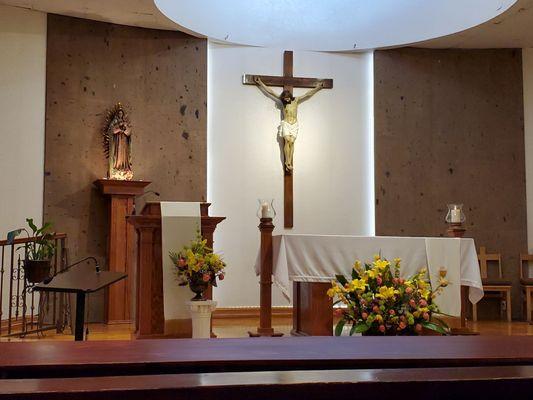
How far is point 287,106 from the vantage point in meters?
7.95

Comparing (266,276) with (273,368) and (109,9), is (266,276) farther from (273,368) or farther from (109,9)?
(273,368)

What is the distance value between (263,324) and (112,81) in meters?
3.56

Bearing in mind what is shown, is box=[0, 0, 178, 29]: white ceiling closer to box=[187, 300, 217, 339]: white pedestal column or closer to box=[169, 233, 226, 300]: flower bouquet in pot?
box=[169, 233, 226, 300]: flower bouquet in pot

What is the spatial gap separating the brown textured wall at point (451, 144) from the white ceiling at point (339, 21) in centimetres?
32

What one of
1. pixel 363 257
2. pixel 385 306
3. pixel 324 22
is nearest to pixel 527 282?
pixel 363 257

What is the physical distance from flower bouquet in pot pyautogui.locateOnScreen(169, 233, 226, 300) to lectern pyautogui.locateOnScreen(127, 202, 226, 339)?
184 mm

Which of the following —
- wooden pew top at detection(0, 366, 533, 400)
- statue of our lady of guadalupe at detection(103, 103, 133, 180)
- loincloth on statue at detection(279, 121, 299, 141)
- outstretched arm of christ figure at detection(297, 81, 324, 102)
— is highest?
outstretched arm of christ figure at detection(297, 81, 324, 102)

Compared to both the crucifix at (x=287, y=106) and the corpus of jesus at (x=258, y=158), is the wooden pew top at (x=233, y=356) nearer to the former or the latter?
the corpus of jesus at (x=258, y=158)

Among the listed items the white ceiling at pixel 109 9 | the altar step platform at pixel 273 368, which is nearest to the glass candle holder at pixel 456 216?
the white ceiling at pixel 109 9

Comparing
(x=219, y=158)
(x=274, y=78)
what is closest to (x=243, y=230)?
(x=219, y=158)

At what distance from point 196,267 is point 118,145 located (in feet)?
9.69

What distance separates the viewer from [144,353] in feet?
3.06

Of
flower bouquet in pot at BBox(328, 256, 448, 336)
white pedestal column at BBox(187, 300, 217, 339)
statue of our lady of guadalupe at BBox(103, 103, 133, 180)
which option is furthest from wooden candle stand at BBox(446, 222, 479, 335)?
statue of our lady of guadalupe at BBox(103, 103, 133, 180)

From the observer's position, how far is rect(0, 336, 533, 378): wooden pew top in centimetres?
87
